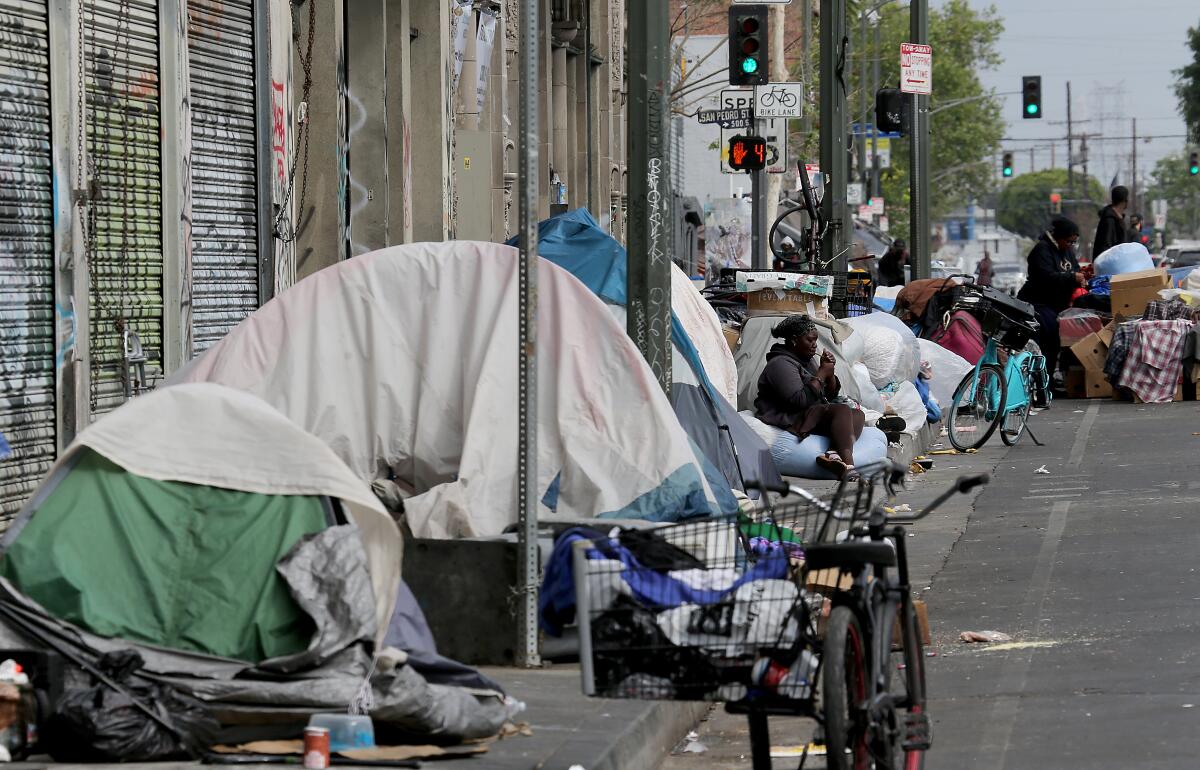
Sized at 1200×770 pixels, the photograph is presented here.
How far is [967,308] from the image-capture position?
20297mm

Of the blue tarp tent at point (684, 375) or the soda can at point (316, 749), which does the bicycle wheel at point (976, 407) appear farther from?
the soda can at point (316, 749)

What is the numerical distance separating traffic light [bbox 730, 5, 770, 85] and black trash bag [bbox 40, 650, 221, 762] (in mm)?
14211

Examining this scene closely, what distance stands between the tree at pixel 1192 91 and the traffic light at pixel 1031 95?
42.0m

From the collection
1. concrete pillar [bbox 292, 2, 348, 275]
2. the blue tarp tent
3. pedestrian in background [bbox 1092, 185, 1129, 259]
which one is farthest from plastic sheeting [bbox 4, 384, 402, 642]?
pedestrian in background [bbox 1092, 185, 1129, 259]

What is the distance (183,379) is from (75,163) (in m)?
2.10

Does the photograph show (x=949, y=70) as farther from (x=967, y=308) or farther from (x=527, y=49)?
(x=527, y=49)

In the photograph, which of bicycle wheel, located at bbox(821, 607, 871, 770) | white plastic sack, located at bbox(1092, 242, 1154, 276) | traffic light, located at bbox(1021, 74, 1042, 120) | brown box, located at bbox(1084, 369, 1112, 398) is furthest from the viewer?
traffic light, located at bbox(1021, 74, 1042, 120)

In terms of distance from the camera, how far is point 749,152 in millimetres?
21141

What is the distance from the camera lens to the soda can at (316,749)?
566 centimetres

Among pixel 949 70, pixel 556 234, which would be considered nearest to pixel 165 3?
pixel 556 234

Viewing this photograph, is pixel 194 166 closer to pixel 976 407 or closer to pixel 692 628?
pixel 976 407

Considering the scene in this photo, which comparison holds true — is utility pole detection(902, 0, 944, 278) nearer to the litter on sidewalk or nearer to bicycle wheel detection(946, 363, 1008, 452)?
bicycle wheel detection(946, 363, 1008, 452)

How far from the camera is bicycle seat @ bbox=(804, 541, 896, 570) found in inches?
213

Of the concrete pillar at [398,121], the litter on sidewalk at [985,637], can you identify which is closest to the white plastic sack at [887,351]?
the concrete pillar at [398,121]
